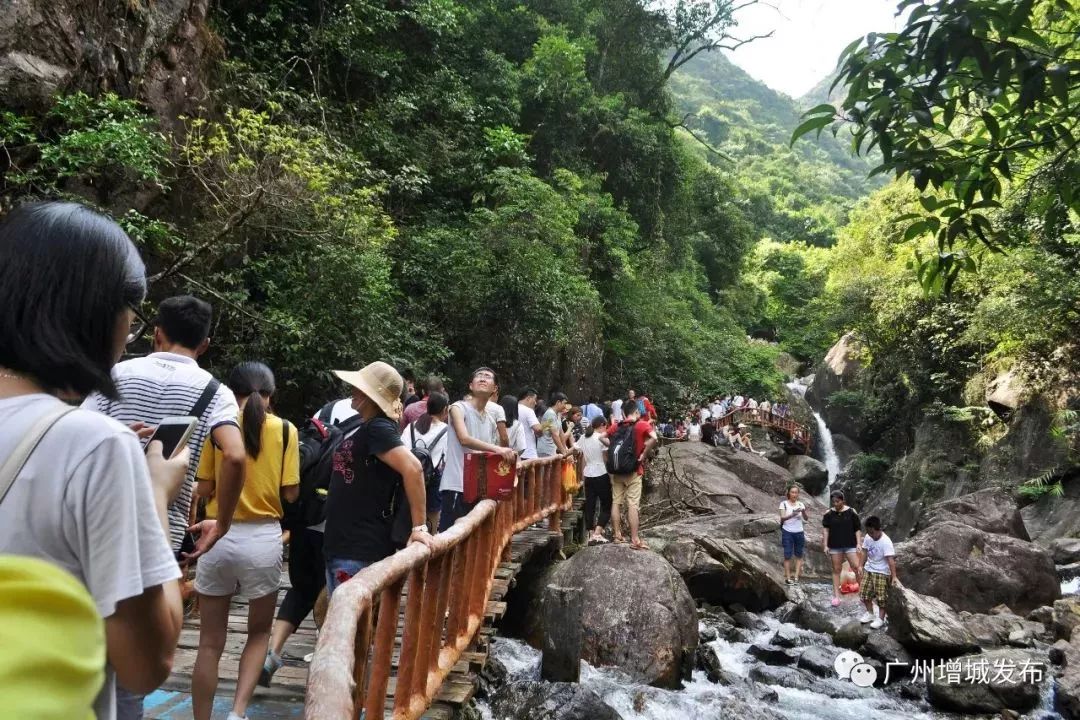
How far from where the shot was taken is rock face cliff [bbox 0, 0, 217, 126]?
869 centimetres

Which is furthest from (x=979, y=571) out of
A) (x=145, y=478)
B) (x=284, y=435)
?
(x=145, y=478)

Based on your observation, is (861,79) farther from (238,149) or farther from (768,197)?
(768,197)

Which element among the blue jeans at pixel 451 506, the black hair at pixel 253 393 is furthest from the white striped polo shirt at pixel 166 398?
the blue jeans at pixel 451 506

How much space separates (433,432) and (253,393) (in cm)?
326

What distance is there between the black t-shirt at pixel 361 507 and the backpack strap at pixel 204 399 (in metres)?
1.03

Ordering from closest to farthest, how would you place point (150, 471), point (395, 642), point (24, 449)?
point (24, 449), point (150, 471), point (395, 642)

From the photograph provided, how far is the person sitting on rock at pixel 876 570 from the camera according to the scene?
9.88 meters

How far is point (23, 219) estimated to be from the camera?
1.35 m

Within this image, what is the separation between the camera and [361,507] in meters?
3.73

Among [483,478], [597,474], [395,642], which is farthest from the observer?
[597,474]

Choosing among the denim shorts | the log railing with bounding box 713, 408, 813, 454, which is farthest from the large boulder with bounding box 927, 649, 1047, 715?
the log railing with bounding box 713, 408, 813, 454

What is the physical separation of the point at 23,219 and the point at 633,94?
24.8 m

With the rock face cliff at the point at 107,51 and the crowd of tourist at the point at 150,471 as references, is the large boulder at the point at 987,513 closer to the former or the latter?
the crowd of tourist at the point at 150,471

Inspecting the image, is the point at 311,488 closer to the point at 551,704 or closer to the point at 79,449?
→ the point at 551,704
